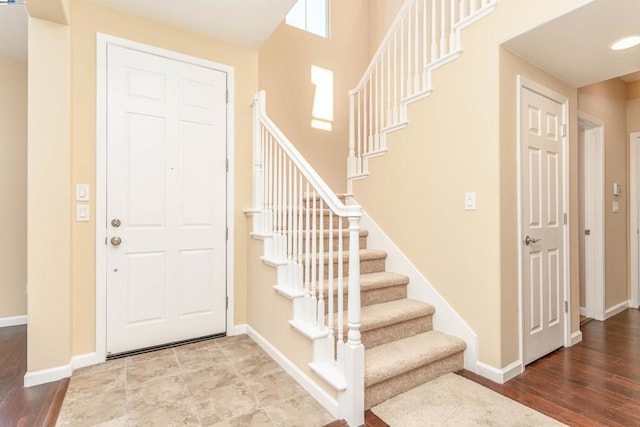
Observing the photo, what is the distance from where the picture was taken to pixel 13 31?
2.81 meters

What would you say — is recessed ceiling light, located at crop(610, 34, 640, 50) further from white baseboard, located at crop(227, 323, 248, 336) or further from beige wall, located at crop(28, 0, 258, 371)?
white baseboard, located at crop(227, 323, 248, 336)

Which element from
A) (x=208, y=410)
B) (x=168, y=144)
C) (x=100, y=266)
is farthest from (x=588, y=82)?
(x=100, y=266)

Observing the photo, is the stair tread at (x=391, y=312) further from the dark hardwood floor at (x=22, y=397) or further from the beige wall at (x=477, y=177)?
the dark hardwood floor at (x=22, y=397)

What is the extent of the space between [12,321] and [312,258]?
3.34m

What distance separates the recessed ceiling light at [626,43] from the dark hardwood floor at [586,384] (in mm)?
2257

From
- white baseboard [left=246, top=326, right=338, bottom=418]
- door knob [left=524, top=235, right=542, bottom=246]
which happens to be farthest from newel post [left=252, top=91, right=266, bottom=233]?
door knob [left=524, top=235, right=542, bottom=246]

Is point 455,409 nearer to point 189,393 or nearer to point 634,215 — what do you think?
point 189,393

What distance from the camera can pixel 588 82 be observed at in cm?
281

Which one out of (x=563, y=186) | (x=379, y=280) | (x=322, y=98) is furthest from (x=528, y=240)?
(x=322, y=98)

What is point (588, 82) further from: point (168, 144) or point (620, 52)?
point (168, 144)

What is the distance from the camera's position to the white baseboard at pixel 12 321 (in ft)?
10.6

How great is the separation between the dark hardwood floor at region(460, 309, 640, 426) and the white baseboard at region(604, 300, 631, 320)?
2.14 ft

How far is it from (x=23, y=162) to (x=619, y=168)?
6563 millimetres

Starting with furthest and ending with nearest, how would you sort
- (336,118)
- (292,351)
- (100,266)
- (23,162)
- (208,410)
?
1. (336,118)
2. (23,162)
3. (100,266)
4. (292,351)
5. (208,410)
